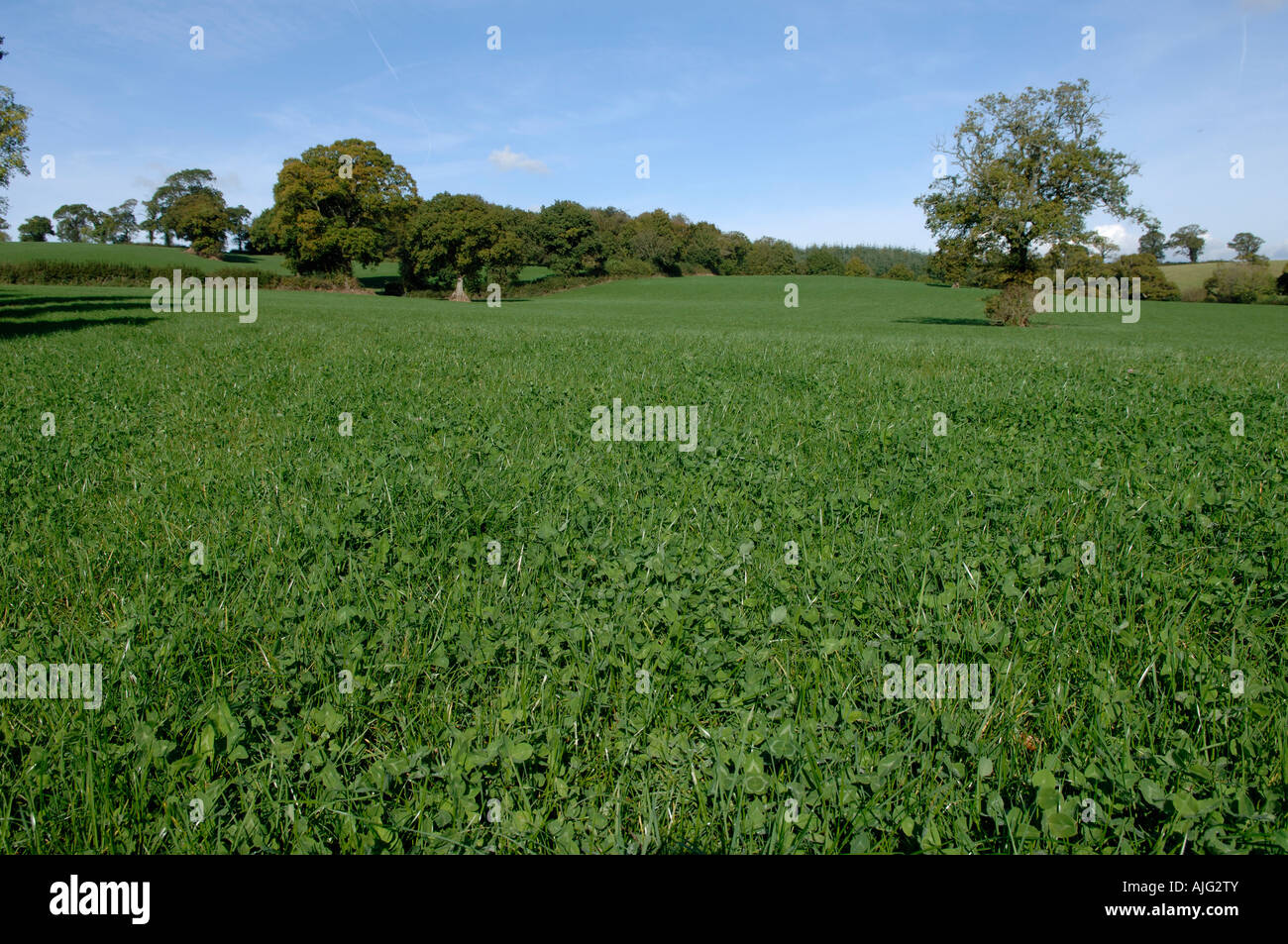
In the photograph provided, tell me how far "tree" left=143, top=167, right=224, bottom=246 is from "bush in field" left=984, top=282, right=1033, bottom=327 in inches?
4540

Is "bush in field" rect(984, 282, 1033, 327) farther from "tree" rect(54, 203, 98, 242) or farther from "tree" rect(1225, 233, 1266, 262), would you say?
"tree" rect(54, 203, 98, 242)

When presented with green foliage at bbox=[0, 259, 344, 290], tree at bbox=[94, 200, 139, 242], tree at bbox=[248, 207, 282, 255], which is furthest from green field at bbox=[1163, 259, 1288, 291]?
tree at bbox=[94, 200, 139, 242]

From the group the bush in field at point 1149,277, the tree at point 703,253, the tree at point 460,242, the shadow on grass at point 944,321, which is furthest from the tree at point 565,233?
the bush in field at point 1149,277

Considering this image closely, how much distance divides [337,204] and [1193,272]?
11504cm

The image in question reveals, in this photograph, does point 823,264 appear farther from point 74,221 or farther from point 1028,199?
point 74,221

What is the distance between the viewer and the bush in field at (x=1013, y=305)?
4191 cm

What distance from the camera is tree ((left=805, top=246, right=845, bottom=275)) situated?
118 metres

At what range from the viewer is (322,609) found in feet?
10.9

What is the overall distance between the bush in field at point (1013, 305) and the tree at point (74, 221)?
163 meters

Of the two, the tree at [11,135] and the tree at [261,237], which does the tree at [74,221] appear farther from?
the tree at [11,135]

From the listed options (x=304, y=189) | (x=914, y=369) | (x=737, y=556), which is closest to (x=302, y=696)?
(x=737, y=556)

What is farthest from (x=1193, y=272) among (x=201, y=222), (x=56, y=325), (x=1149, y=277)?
(x=201, y=222)

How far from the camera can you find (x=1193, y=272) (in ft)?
313
